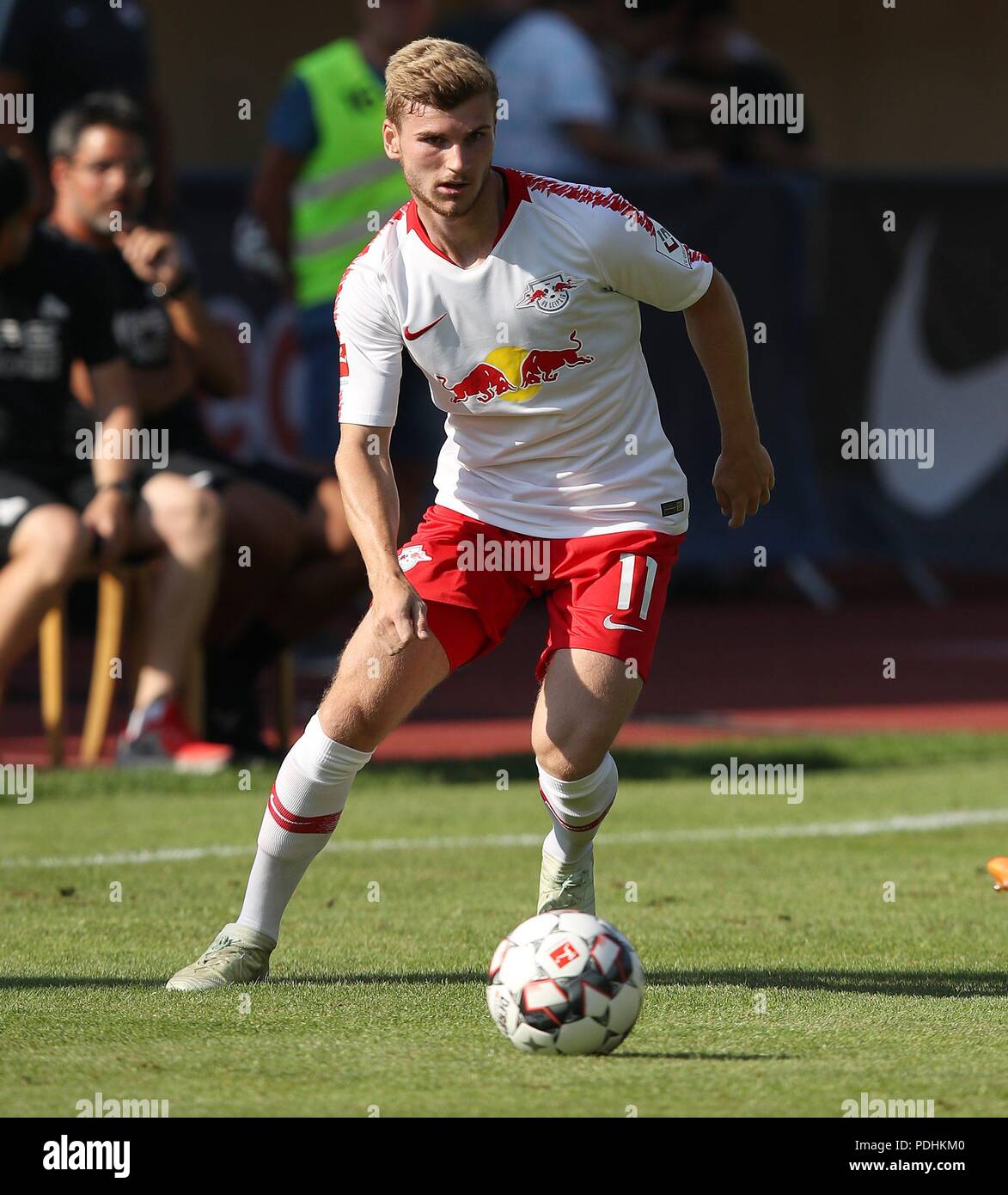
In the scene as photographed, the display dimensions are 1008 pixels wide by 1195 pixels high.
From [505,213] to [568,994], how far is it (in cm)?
186

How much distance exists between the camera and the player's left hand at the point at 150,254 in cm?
894

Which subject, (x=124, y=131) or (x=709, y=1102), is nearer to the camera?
(x=709, y=1102)

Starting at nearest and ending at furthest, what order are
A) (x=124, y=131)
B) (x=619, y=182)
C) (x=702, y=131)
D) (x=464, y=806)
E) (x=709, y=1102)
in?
(x=709, y=1102), (x=464, y=806), (x=124, y=131), (x=619, y=182), (x=702, y=131)

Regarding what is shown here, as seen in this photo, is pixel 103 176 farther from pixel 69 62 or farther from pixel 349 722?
pixel 349 722

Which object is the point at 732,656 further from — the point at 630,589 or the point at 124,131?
the point at 630,589

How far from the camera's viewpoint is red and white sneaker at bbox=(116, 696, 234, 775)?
8680 millimetres

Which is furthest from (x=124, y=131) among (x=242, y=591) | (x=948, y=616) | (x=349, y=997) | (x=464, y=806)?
(x=948, y=616)

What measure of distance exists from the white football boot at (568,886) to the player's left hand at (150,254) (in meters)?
4.28

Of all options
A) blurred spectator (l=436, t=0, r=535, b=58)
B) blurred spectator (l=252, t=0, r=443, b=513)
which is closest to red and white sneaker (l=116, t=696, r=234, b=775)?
blurred spectator (l=252, t=0, r=443, b=513)

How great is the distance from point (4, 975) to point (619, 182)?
8564 mm

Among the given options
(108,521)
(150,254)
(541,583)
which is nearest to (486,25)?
(150,254)

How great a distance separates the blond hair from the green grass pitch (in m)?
1.99
